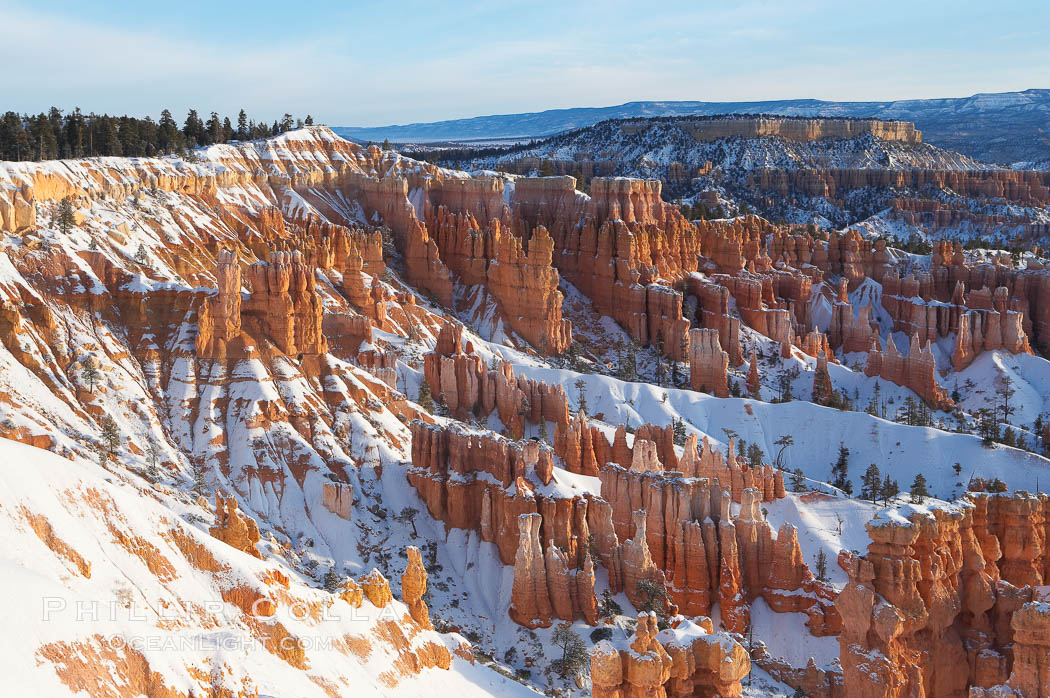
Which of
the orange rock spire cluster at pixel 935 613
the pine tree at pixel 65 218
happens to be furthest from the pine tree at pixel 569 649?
the pine tree at pixel 65 218

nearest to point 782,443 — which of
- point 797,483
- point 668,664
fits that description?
point 797,483

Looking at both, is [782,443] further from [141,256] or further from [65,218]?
[65,218]

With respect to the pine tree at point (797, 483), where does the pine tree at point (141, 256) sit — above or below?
above

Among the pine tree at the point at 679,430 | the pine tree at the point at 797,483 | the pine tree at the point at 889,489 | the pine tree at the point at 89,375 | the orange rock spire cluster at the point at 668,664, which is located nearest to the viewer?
the orange rock spire cluster at the point at 668,664

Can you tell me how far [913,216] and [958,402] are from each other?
9762 centimetres

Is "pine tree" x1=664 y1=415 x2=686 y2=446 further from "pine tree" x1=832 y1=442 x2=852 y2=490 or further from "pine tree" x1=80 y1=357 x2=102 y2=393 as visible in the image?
"pine tree" x1=80 y1=357 x2=102 y2=393

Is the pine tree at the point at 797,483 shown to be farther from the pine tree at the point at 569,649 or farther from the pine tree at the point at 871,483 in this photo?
the pine tree at the point at 569,649

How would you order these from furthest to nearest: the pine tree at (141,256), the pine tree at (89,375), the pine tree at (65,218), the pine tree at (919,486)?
the pine tree at (141,256), the pine tree at (65,218), the pine tree at (919,486), the pine tree at (89,375)

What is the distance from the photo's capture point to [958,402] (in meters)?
96.1

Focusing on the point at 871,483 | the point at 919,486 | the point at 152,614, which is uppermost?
the point at 152,614

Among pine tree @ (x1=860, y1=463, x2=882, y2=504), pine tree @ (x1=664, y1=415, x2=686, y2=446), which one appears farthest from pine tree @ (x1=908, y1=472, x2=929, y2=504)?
pine tree @ (x1=664, y1=415, x2=686, y2=446)

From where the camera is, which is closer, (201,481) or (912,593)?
(912,593)

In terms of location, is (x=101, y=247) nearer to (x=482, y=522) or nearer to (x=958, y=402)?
(x=482, y=522)

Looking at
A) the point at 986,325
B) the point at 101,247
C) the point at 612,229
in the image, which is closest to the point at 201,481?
the point at 101,247
